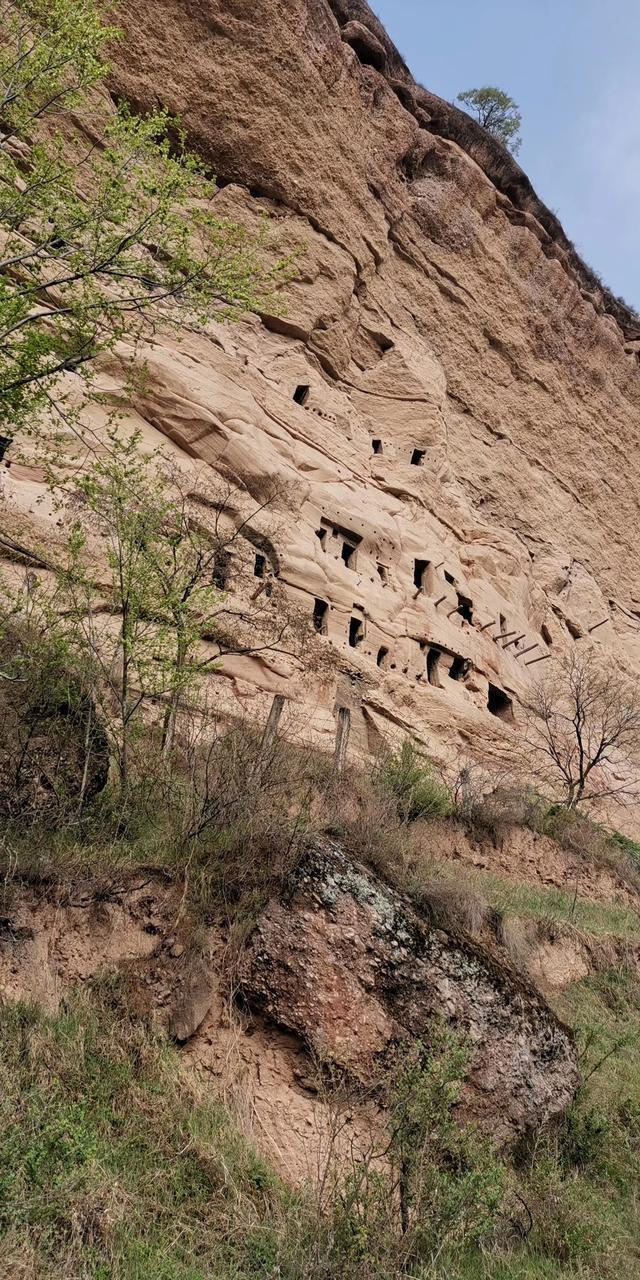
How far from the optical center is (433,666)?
17906mm

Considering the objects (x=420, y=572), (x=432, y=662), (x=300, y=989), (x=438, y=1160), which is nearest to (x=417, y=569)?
(x=420, y=572)

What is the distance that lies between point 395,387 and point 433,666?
7.73 metres

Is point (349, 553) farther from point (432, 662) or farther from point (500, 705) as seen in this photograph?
point (500, 705)

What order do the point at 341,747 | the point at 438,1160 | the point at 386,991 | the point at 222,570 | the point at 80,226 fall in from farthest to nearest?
1. the point at 222,570
2. the point at 341,747
3. the point at 80,226
4. the point at 386,991
5. the point at 438,1160

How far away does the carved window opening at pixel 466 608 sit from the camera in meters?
20.1

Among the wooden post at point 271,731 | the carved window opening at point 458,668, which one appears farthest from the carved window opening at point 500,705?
the wooden post at point 271,731

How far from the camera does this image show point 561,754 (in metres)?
19.1

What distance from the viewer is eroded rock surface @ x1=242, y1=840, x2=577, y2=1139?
487 centimetres

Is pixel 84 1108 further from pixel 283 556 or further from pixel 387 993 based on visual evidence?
pixel 283 556

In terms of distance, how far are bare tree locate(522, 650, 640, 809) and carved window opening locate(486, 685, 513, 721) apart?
0.50 metres

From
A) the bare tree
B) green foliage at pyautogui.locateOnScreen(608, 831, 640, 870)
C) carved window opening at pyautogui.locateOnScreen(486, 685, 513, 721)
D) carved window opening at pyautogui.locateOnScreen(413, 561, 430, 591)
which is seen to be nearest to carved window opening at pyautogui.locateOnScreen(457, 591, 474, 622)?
carved window opening at pyautogui.locateOnScreen(413, 561, 430, 591)

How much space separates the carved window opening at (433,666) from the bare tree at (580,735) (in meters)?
2.47

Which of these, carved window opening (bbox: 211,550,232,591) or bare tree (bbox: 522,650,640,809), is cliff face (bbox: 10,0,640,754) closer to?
bare tree (bbox: 522,650,640,809)

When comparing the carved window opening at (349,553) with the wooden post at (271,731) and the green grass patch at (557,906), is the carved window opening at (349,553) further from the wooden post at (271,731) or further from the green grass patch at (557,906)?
the green grass patch at (557,906)
